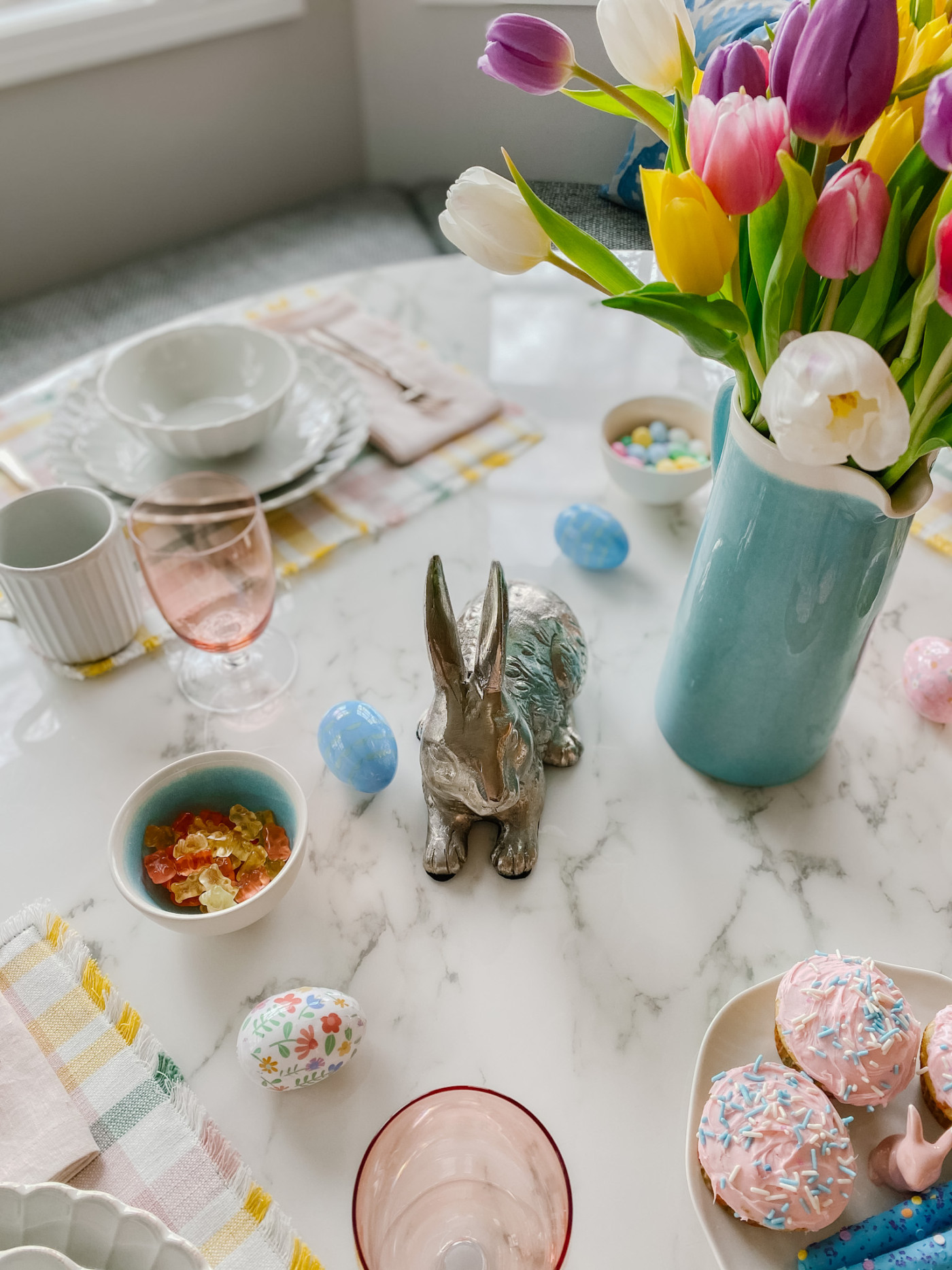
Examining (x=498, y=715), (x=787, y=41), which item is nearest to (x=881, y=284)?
(x=787, y=41)

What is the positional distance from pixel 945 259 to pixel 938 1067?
1.50 ft

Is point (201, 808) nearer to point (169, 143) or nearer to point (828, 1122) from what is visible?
point (828, 1122)

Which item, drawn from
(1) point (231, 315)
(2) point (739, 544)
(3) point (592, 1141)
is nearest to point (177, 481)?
(1) point (231, 315)

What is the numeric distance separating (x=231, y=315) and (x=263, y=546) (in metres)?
0.60

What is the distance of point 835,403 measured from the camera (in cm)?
45

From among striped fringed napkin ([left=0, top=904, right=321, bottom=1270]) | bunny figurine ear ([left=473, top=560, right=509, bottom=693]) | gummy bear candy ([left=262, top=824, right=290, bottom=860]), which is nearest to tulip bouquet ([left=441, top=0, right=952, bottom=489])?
bunny figurine ear ([left=473, top=560, right=509, bottom=693])

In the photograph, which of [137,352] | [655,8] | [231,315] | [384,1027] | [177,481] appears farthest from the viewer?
[231,315]

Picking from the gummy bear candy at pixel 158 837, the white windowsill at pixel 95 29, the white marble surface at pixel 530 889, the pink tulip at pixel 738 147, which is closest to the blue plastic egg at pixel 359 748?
the white marble surface at pixel 530 889

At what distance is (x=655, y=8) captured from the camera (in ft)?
1.65

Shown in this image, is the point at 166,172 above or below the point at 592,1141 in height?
below

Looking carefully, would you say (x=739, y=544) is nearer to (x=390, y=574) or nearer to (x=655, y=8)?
(x=655, y=8)

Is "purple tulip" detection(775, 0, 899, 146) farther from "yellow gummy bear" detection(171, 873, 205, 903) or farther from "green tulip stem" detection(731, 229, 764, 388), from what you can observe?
"yellow gummy bear" detection(171, 873, 205, 903)

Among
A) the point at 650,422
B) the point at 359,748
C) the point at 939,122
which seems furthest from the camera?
the point at 650,422

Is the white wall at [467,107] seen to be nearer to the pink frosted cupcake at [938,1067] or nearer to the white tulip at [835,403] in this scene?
the white tulip at [835,403]
